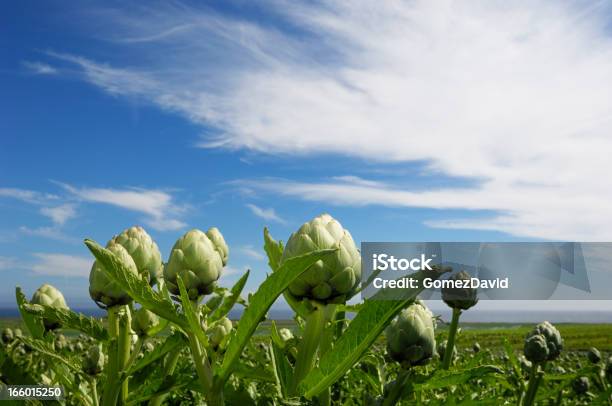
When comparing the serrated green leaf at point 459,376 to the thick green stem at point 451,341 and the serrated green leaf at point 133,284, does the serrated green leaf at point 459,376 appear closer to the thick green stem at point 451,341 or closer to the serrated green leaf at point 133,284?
the thick green stem at point 451,341

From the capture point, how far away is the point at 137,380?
199cm

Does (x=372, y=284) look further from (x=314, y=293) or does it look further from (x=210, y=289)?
(x=210, y=289)

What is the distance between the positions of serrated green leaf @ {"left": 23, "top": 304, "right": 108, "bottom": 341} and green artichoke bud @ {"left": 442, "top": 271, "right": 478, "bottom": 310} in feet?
4.20

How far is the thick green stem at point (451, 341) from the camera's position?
1958mm

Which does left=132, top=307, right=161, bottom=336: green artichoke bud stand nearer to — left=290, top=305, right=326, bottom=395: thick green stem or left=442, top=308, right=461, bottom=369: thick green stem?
left=290, top=305, right=326, bottom=395: thick green stem

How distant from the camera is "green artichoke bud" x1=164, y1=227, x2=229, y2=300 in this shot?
5.15 feet

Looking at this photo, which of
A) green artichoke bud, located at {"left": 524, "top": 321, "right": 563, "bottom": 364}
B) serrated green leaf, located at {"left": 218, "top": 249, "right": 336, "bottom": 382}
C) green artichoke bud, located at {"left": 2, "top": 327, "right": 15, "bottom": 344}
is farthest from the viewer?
green artichoke bud, located at {"left": 2, "top": 327, "right": 15, "bottom": 344}

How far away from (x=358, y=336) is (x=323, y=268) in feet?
0.59

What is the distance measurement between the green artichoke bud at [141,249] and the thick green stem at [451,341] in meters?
0.97

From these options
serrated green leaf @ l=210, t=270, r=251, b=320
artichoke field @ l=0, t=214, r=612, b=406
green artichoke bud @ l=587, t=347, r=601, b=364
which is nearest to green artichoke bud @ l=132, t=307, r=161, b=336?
artichoke field @ l=0, t=214, r=612, b=406

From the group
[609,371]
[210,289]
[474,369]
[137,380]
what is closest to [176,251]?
[210,289]

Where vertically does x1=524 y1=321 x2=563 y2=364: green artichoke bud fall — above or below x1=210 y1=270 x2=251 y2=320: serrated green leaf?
below

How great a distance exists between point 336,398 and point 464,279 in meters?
1.77

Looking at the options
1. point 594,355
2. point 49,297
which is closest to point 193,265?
point 49,297
